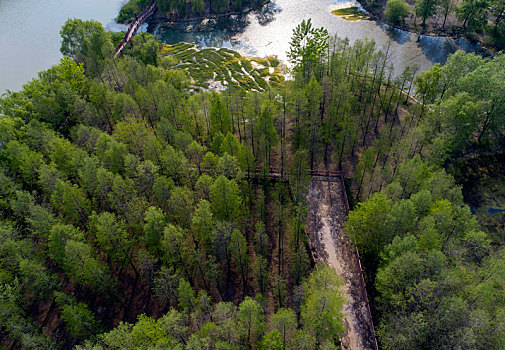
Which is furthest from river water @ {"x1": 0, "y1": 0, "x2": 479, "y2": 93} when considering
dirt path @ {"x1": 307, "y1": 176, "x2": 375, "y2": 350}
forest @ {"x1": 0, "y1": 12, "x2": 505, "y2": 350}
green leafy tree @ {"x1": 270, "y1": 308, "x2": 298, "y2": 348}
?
green leafy tree @ {"x1": 270, "y1": 308, "x2": 298, "y2": 348}

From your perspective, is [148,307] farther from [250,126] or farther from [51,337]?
[250,126]

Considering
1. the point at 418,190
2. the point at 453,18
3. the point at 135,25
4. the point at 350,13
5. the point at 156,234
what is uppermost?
the point at 135,25

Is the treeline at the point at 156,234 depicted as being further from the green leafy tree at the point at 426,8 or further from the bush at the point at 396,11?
the green leafy tree at the point at 426,8

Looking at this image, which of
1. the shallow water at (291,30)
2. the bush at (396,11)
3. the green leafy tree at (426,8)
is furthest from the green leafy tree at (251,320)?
the green leafy tree at (426,8)

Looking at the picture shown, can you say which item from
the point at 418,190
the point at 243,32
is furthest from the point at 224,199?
the point at 243,32

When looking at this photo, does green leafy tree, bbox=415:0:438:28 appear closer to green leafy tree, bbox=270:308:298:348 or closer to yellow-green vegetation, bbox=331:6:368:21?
yellow-green vegetation, bbox=331:6:368:21

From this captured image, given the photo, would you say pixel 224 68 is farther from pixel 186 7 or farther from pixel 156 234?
pixel 156 234
